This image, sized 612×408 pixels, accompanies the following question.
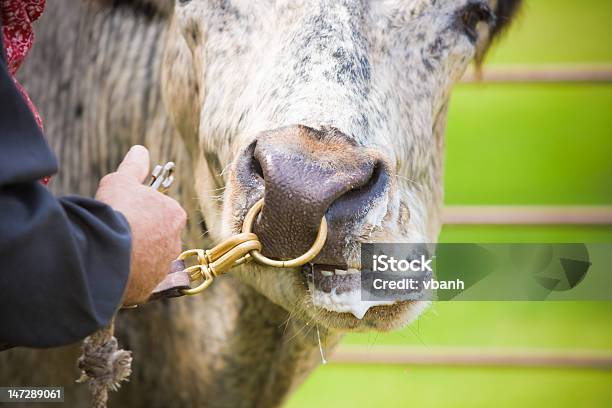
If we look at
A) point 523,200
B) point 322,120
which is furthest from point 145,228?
point 523,200

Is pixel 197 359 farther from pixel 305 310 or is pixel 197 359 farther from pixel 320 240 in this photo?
pixel 320 240

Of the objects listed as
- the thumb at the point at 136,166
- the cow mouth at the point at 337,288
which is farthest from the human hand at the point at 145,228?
the cow mouth at the point at 337,288

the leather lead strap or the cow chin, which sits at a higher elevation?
the leather lead strap

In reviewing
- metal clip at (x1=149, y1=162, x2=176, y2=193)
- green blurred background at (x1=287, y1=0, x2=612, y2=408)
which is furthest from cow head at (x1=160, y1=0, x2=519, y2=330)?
green blurred background at (x1=287, y1=0, x2=612, y2=408)

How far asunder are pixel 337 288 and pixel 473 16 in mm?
867

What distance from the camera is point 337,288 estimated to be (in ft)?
4.95

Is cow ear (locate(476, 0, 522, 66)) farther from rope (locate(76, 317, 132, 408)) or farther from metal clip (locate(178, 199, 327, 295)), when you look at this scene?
rope (locate(76, 317, 132, 408))

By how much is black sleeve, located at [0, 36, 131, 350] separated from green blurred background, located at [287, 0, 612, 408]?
99.8 inches

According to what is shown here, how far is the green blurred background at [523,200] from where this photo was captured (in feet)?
12.6

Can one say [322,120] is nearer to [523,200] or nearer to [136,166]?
[136,166]

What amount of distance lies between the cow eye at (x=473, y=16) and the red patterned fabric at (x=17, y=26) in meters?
1.00

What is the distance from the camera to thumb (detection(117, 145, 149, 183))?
1.40m

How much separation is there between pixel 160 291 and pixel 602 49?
3.10 metres

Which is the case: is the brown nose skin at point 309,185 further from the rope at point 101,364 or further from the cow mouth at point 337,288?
the rope at point 101,364
